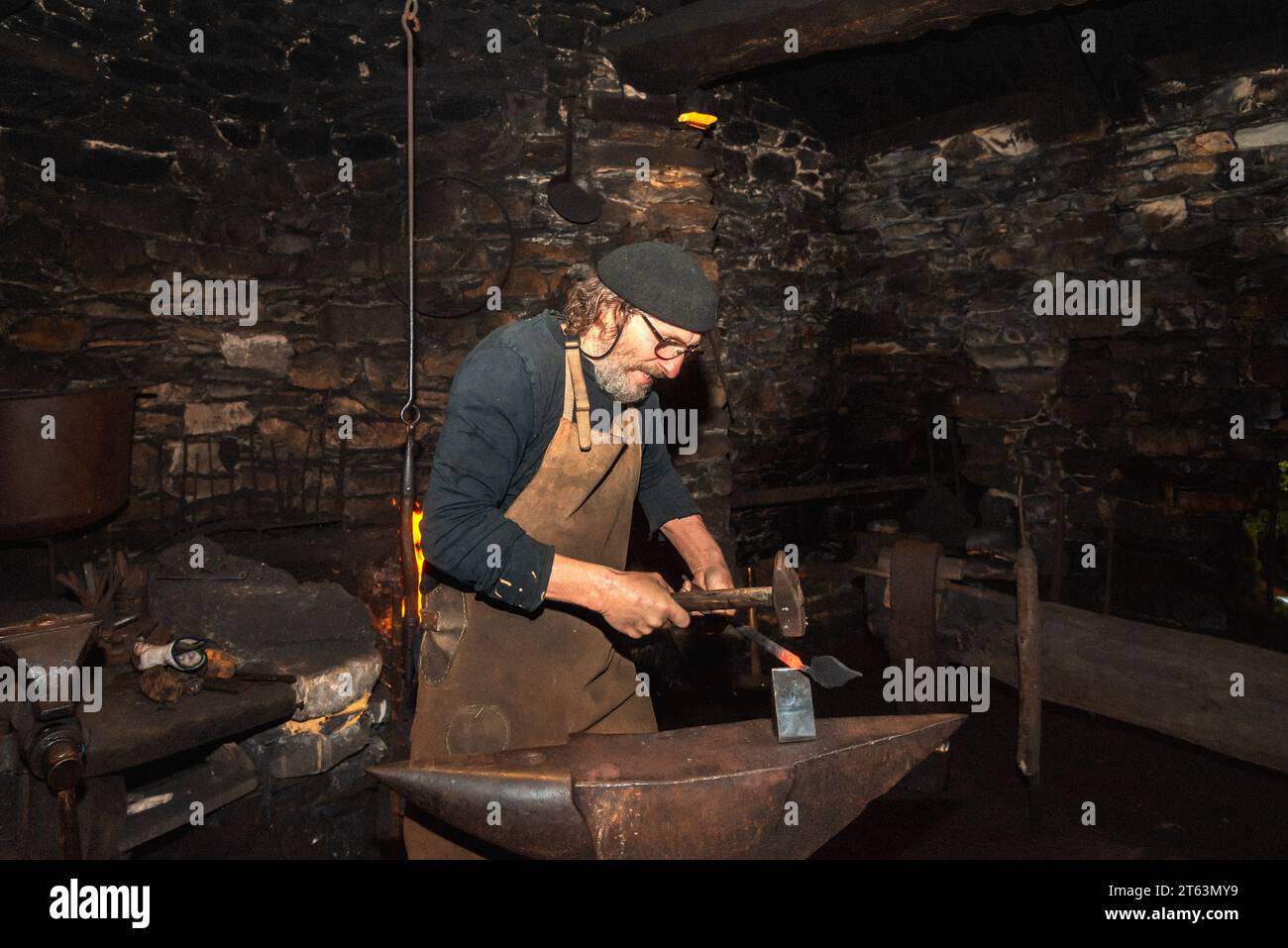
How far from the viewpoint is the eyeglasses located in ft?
7.70

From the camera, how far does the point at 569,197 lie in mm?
4887

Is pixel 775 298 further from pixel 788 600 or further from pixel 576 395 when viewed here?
pixel 788 600

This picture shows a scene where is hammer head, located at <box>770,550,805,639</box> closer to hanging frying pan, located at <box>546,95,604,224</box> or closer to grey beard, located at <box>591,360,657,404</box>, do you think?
grey beard, located at <box>591,360,657,404</box>

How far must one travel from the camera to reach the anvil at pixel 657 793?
1985mm

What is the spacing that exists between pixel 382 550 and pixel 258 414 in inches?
42.6

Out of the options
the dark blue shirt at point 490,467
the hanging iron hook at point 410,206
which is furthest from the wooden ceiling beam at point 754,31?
the dark blue shirt at point 490,467

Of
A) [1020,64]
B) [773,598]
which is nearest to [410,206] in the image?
[773,598]

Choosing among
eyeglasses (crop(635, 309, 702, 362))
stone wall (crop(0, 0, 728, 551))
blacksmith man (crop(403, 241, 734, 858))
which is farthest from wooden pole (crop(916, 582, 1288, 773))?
stone wall (crop(0, 0, 728, 551))

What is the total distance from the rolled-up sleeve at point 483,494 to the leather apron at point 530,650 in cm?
20

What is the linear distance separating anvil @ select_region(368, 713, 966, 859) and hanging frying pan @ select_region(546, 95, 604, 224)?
3.38 meters

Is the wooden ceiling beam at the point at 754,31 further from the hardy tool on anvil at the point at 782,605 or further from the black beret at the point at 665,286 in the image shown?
the hardy tool on anvil at the point at 782,605

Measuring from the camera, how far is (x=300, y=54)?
205 inches

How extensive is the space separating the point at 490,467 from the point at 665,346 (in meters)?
0.55
